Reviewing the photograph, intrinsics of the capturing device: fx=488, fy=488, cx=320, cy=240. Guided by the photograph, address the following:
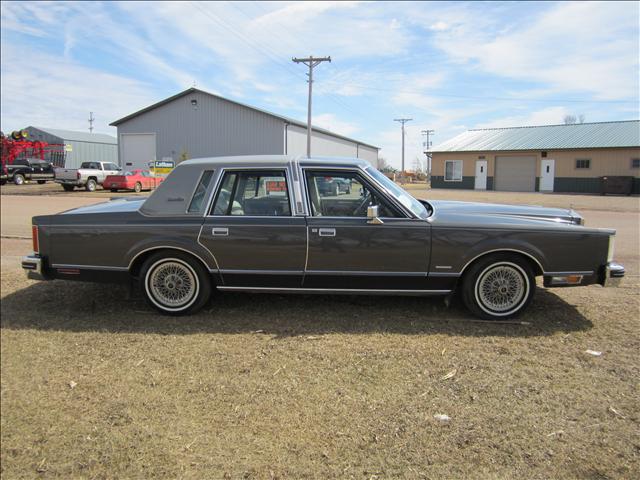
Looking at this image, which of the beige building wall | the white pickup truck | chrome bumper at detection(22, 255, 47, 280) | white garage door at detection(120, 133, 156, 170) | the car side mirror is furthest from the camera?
white garage door at detection(120, 133, 156, 170)

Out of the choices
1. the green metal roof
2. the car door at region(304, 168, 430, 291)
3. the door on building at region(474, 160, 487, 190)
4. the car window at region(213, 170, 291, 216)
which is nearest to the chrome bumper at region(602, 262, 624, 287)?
the car door at region(304, 168, 430, 291)

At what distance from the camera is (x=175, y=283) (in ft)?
16.0

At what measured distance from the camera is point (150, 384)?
3508 millimetres

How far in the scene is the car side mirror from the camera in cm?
455

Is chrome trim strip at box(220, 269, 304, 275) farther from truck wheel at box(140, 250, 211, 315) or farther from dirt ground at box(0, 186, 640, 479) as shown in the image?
dirt ground at box(0, 186, 640, 479)

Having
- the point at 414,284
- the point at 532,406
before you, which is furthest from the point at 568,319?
the point at 532,406

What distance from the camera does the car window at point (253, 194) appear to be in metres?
4.82

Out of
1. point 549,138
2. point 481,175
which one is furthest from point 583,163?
point 481,175

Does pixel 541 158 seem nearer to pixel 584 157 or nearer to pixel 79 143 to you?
pixel 584 157

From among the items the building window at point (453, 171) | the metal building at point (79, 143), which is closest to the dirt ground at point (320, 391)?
the building window at point (453, 171)

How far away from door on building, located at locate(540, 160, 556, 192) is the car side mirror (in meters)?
33.7

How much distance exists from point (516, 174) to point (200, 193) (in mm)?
35143

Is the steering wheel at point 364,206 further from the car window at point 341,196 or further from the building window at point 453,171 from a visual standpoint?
the building window at point 453,171

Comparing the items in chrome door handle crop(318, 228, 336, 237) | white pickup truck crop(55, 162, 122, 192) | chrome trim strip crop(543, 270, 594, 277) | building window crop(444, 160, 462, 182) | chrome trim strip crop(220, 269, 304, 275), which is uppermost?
building window crop(444, 160, 462, 182)
